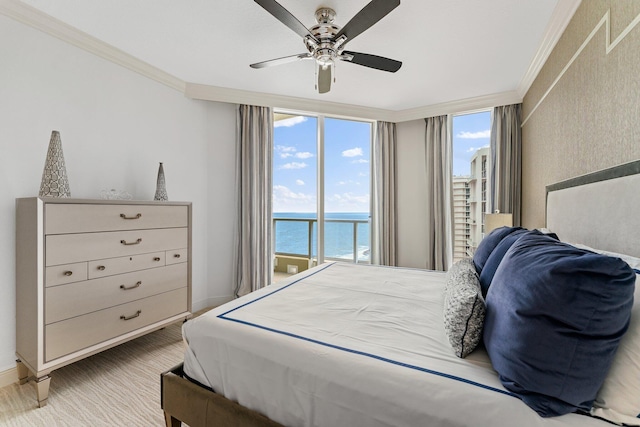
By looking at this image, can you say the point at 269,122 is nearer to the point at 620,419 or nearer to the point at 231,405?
the point at 231,405

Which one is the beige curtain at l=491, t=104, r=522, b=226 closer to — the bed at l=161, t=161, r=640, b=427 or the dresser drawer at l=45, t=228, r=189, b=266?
the bed at l=161, t=161, r=640, b=427

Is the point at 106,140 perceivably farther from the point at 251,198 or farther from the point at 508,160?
the point at 508,160

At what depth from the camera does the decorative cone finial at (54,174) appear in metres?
1.91

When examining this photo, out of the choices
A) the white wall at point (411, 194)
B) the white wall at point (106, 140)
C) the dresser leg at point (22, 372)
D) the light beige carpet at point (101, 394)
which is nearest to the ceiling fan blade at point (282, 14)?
the white wall at point (106, 140)

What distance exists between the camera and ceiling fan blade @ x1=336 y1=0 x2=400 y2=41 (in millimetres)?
1515

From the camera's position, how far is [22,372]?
6.50ft

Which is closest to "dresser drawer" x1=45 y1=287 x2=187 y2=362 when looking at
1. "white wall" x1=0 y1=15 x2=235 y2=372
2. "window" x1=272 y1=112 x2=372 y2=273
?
"white wall" x1=0 y1=15 x2=235 y2=372

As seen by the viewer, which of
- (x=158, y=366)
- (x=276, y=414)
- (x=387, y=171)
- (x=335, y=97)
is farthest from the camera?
(x=387, y=171)

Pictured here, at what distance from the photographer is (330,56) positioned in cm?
209

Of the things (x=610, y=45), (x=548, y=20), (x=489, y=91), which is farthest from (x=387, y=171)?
(x=610, y=45)

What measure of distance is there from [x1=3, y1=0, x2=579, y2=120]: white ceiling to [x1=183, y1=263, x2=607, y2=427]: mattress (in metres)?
2.01

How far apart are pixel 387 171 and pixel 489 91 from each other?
1.55 m

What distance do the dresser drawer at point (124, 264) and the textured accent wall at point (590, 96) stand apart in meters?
3.11

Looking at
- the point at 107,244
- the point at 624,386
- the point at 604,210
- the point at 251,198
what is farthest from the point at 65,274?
the point at 604,210
